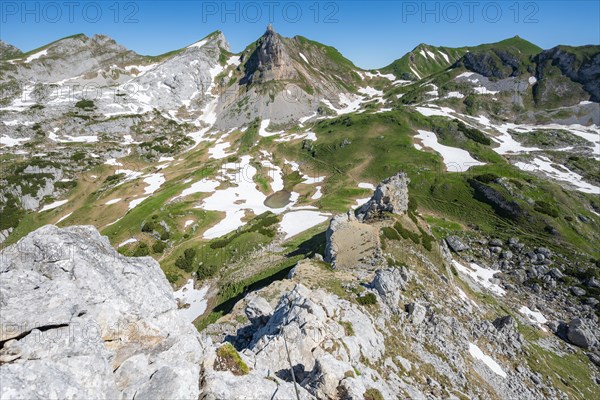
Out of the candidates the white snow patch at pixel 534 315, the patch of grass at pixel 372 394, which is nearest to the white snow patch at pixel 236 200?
the white snow patch at pixel 534 315

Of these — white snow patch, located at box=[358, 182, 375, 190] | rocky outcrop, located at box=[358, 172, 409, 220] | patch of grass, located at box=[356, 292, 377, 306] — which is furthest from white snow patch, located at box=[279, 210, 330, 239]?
patch of grass, located at box=[356, 292, 377, 306]

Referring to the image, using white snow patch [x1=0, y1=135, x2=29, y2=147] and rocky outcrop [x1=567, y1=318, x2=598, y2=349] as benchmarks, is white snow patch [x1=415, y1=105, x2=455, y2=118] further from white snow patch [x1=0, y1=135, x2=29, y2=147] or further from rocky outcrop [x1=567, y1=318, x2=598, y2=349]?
white snow patch [x1=0, y1=135, x2=29, y2=147]

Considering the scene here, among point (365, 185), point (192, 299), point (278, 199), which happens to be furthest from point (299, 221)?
point (365, 185)

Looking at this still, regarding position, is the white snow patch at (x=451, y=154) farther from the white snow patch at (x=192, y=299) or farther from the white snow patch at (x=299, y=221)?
the white snow patch at (x=192, y=299)

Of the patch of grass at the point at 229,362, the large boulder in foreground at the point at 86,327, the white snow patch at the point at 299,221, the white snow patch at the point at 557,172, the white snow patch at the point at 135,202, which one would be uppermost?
the large boulder in foreground at the point at 86,327

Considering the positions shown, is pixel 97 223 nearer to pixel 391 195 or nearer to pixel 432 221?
pixel 391 195

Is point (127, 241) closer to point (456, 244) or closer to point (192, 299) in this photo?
point (192, 299)

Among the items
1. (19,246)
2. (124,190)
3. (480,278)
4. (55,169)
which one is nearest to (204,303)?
(19,246)
